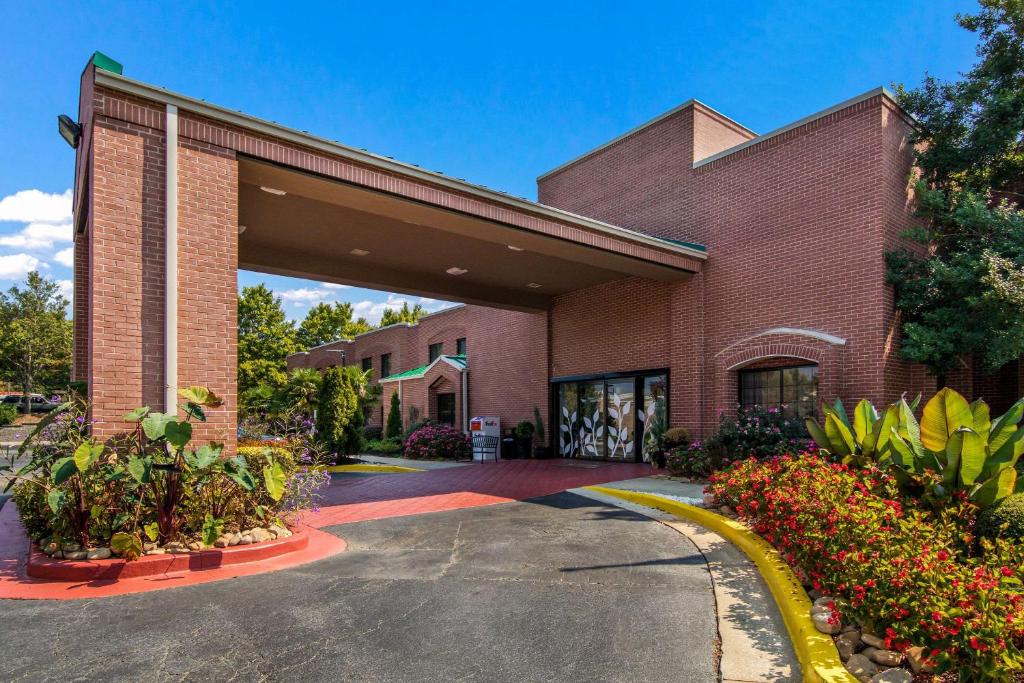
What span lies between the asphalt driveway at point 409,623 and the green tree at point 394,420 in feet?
61.8

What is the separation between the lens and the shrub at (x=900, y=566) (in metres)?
3.44

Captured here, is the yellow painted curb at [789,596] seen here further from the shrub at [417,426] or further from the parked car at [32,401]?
the parked car at [32,401]

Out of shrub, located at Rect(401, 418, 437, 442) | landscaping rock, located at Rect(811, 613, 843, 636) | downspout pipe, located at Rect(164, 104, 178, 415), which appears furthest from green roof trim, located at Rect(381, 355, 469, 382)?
landscaping rock, located at Rect(811, 613, 843, 636)

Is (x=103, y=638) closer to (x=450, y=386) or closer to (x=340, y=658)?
(x=340, y=658)

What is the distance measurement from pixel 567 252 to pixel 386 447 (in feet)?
45.0

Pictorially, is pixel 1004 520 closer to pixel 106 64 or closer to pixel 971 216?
pixel 971 216

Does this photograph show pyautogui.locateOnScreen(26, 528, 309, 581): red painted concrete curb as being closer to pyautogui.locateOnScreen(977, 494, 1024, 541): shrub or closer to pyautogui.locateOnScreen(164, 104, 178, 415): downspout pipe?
pyautogui.locateOnScreen(164, 104, 178, 415): downspout pipe

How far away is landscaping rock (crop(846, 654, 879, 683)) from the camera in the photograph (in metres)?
3.70

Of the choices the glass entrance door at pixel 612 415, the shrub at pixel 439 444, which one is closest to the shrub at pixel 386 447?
the shrub at pixel 439 444

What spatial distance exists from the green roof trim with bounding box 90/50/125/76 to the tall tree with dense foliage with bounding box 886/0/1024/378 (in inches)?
484

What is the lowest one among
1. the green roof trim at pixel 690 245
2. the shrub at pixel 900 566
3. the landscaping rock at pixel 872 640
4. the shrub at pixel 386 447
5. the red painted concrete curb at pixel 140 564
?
the shrub at pixel 386 447

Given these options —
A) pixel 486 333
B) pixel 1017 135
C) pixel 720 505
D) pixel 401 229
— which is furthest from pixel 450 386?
A: pixel 1017 135

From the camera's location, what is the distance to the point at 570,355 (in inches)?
719

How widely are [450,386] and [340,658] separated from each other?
19577 mm
